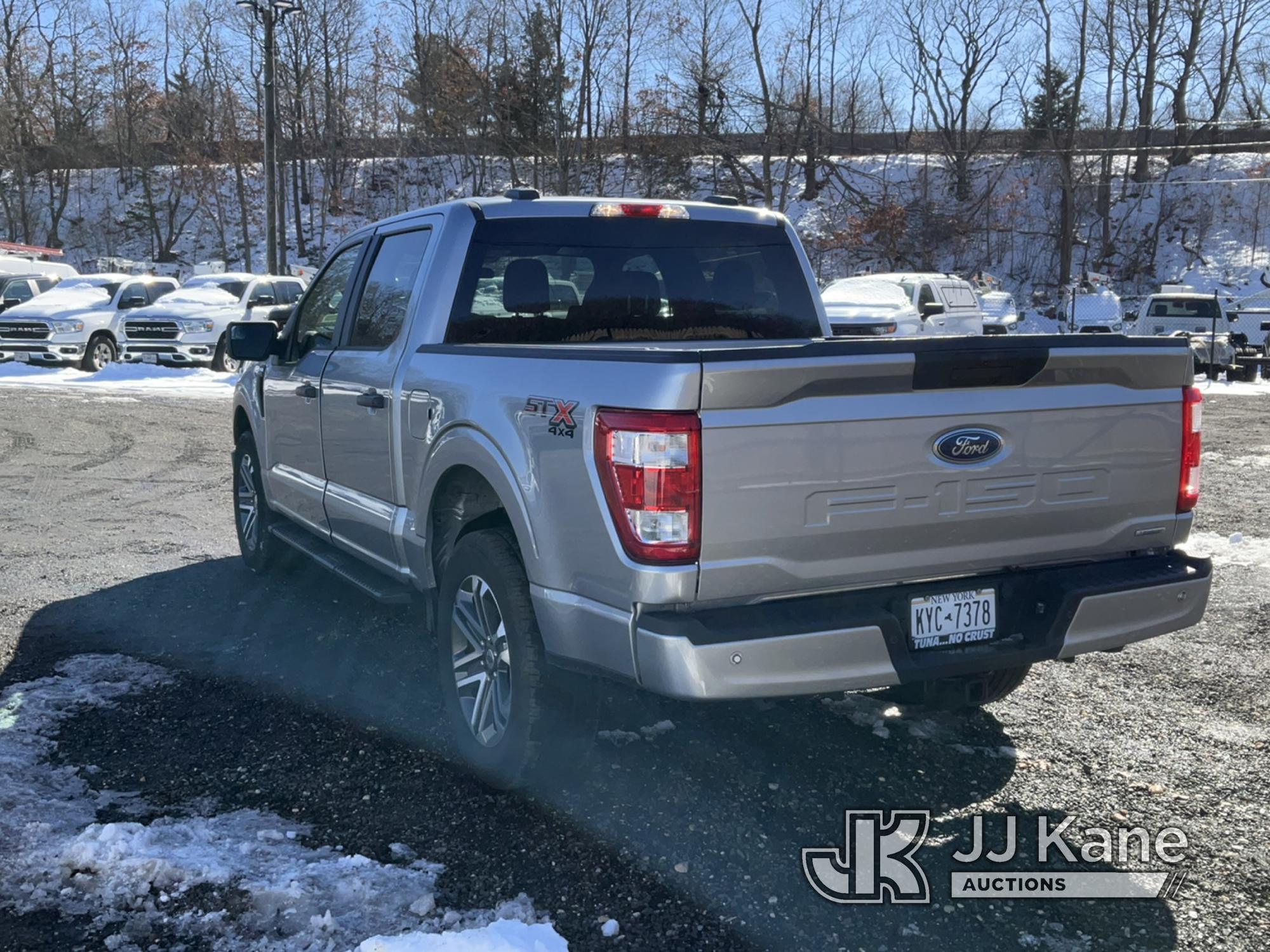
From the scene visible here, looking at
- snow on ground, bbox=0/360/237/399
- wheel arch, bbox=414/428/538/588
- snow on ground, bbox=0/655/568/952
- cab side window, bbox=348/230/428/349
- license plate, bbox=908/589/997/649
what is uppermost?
cab side window, bbox=348/230/428/349

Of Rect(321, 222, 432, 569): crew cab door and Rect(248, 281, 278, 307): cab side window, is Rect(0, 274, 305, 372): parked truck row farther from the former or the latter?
Rect(321, 222, 432, 569): crew cab door

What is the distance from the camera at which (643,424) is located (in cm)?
310

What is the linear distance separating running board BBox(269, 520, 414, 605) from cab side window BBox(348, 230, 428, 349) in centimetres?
102

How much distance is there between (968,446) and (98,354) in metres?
22.4

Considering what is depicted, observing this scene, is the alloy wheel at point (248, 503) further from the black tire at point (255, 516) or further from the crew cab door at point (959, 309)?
the crew cab door at point (959, 309)

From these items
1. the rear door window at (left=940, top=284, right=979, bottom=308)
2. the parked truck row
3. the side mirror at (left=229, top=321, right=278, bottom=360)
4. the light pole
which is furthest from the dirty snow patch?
the light pole

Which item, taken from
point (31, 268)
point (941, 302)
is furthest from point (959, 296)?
point (31, 268)

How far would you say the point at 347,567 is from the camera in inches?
209

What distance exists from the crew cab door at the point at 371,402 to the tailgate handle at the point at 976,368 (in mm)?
2194

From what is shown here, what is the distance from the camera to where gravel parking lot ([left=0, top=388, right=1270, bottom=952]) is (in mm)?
3146

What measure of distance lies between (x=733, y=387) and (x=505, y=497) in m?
0.94

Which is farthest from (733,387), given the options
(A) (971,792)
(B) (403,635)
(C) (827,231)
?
(C) (827,231)

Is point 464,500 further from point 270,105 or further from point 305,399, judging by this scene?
point 270,105

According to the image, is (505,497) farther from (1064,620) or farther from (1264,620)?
(1264,620)
